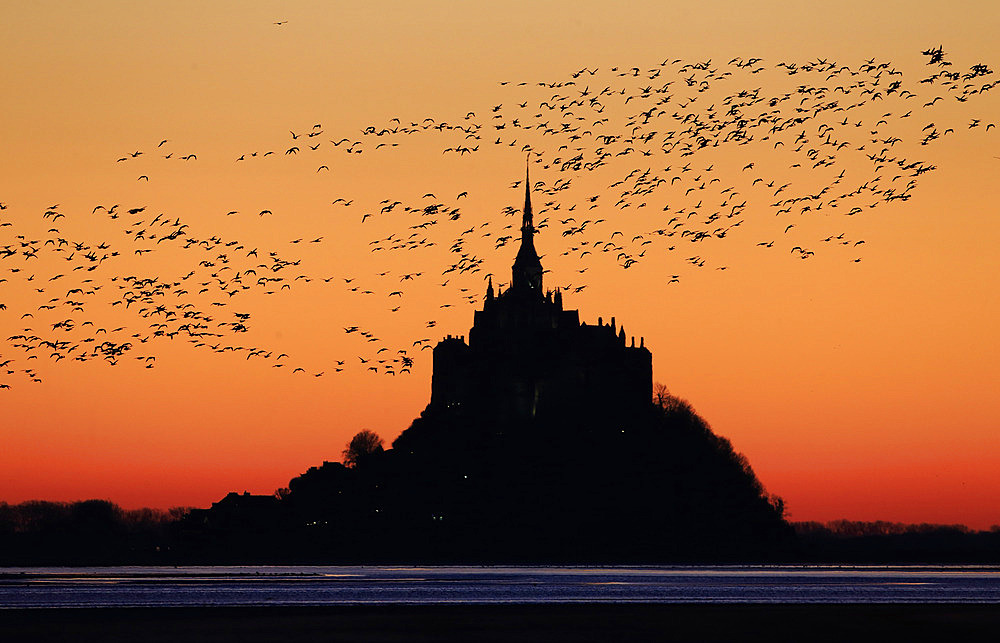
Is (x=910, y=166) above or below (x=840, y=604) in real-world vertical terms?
above

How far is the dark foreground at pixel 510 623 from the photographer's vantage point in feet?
164

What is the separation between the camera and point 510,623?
5606cm

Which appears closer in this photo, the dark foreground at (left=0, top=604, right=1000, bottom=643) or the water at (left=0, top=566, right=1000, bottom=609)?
the dark foreground at (left=0, top=604, right=1000, bottom=643)

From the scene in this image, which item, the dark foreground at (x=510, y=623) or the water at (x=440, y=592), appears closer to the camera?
the dark foreground at (x=510, y=623)

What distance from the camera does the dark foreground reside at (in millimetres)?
50062

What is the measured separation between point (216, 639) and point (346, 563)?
5780 inches

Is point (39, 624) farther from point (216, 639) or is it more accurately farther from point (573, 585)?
point (573, 585)

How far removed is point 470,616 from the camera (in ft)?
199

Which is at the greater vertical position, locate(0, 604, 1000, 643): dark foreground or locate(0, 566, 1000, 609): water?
locate(0, 566, 1000, 609): water

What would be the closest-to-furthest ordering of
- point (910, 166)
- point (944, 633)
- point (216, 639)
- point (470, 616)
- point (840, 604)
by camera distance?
point (910, 166)
point (216, 639)
point (944, 633)
point (470, 616)
point (840, 604)

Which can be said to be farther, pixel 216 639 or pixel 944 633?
pixel 944 633

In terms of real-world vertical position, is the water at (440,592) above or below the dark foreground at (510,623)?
above

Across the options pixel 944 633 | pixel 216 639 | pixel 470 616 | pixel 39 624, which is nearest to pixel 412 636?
pixel 216 639

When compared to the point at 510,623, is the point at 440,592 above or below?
above
